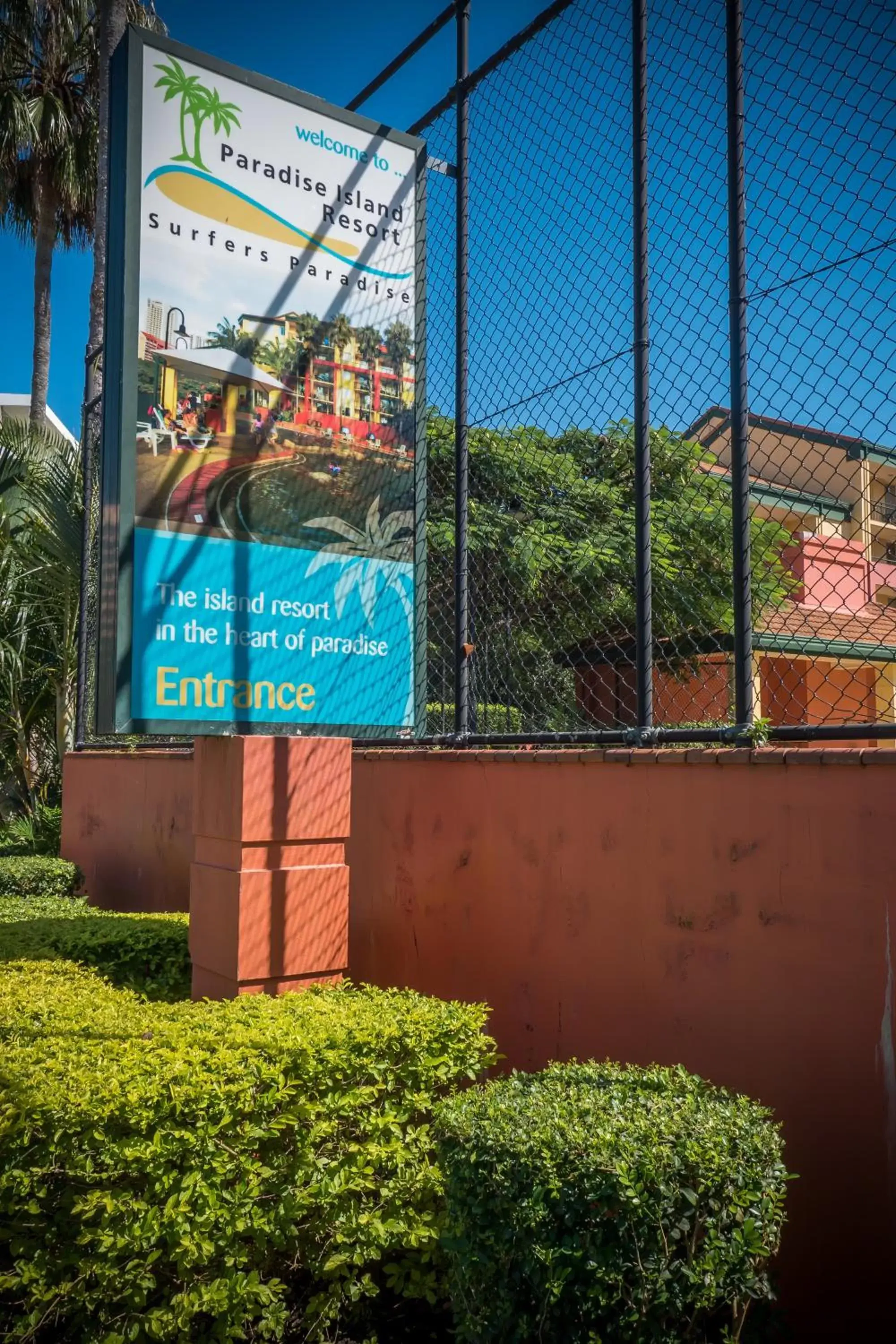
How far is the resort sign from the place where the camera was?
3.40m

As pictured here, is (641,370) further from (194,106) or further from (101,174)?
(101,174)

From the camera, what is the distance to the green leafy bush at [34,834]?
1016 centimetres

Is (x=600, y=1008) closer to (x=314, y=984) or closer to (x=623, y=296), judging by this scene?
(x=314, y=984)

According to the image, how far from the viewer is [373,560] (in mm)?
4062

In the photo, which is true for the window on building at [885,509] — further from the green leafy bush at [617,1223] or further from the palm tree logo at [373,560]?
the palm tree logo at [373,560]

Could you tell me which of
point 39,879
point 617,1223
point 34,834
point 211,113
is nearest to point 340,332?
point 211,113

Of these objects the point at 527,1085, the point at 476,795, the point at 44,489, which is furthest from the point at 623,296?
the point at 44,489

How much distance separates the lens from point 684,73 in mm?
3398

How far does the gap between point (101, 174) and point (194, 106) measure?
6.39m

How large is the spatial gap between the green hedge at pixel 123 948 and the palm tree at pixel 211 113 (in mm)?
3042

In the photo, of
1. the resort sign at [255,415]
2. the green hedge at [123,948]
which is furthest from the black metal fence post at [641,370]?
the green hedge at [123,948]

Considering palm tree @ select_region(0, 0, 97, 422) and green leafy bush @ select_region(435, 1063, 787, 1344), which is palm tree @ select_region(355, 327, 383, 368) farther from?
palm tree @ select_region(0, 0, 97, 422)

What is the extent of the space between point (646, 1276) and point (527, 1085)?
2.15 feet

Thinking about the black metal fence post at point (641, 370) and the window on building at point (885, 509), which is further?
the black metal fence post at point (641, 370)
